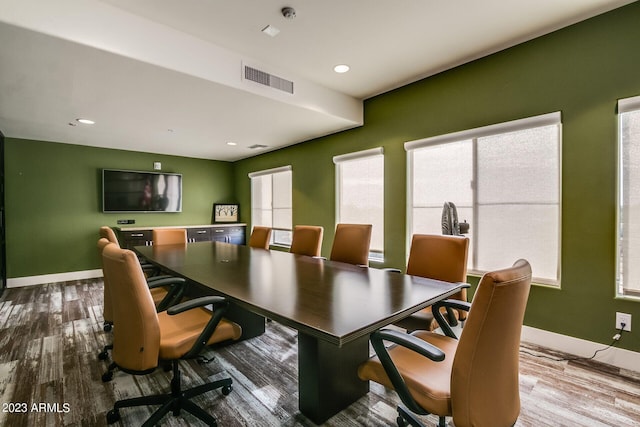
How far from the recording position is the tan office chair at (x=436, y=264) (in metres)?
2.03

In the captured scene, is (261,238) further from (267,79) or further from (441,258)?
(441,258)

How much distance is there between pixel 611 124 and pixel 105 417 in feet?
13.4

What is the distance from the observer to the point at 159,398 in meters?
1.77

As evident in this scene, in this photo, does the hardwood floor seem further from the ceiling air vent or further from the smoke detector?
the smoke detector

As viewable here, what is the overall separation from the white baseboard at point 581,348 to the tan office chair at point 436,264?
1119 mm

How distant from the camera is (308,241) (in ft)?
11.4

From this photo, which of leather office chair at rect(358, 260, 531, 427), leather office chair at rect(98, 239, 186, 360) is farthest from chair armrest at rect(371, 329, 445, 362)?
leather office chair at rect(98, 239, 186, 360)

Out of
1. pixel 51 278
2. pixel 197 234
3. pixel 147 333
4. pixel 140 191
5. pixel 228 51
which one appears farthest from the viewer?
pixel 197 234

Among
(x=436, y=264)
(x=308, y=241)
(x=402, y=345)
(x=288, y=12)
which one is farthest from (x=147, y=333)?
(x=288, y=12)

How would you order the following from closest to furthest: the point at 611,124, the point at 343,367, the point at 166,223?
the point at 343,367
the point at 611,124
the point at 166,223

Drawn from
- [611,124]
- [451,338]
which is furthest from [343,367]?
[611,124]

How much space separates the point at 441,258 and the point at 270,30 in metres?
2.35

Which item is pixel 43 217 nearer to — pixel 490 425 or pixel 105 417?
pixel 105 417

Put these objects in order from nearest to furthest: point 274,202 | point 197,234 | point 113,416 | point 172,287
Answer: point 113,416, point 172,287, point 274,202, point 197,234
